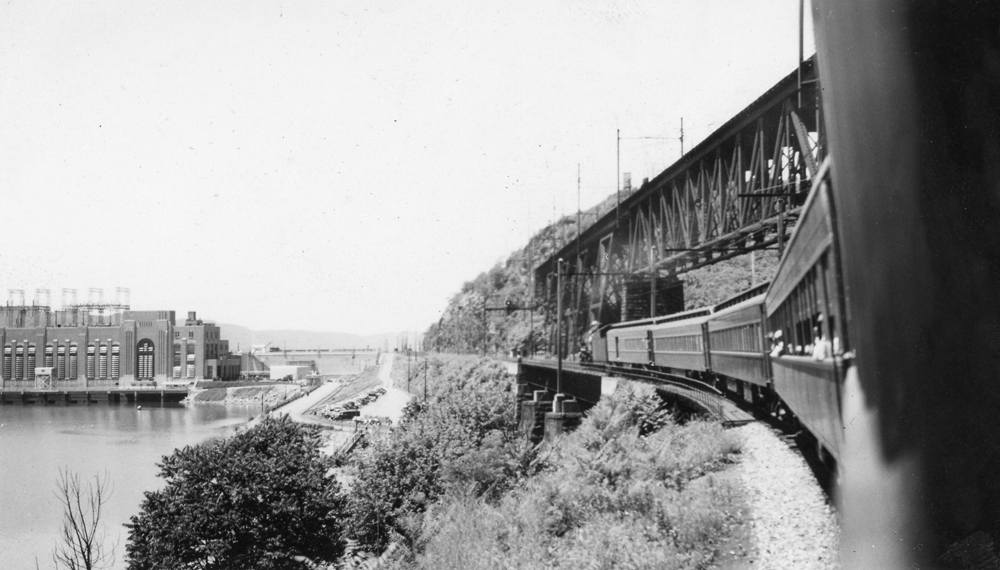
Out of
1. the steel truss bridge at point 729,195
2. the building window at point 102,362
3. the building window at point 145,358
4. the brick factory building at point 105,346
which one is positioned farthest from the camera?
the building window at point 145,358

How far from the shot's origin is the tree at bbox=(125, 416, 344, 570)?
17.0 metres

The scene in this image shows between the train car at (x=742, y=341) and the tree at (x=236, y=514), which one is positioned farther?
the tree at (x=236, y=514)

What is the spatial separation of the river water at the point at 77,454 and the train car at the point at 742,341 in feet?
78.8

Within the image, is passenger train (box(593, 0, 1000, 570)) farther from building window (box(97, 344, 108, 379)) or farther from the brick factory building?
building window (box(97, 344, 108, 379))

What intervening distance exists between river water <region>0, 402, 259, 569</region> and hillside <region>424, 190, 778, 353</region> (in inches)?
1245

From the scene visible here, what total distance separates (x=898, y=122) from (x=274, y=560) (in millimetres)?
18669

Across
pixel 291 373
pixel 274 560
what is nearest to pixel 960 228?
pixel 274 560

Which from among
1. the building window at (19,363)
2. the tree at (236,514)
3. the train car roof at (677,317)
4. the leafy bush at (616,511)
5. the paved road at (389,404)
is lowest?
the paved road at (389,404)

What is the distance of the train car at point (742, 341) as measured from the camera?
1288cm

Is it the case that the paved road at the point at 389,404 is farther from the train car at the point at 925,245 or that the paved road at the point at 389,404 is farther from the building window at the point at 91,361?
the train car at the point at 925,245

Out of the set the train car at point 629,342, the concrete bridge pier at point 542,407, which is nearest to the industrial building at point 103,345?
the concrete bridge pier at point 542,407

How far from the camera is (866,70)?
8.89 ft

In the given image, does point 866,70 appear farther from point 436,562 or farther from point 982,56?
point 436,562

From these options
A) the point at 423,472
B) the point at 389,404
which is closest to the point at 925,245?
the point at 423,472
